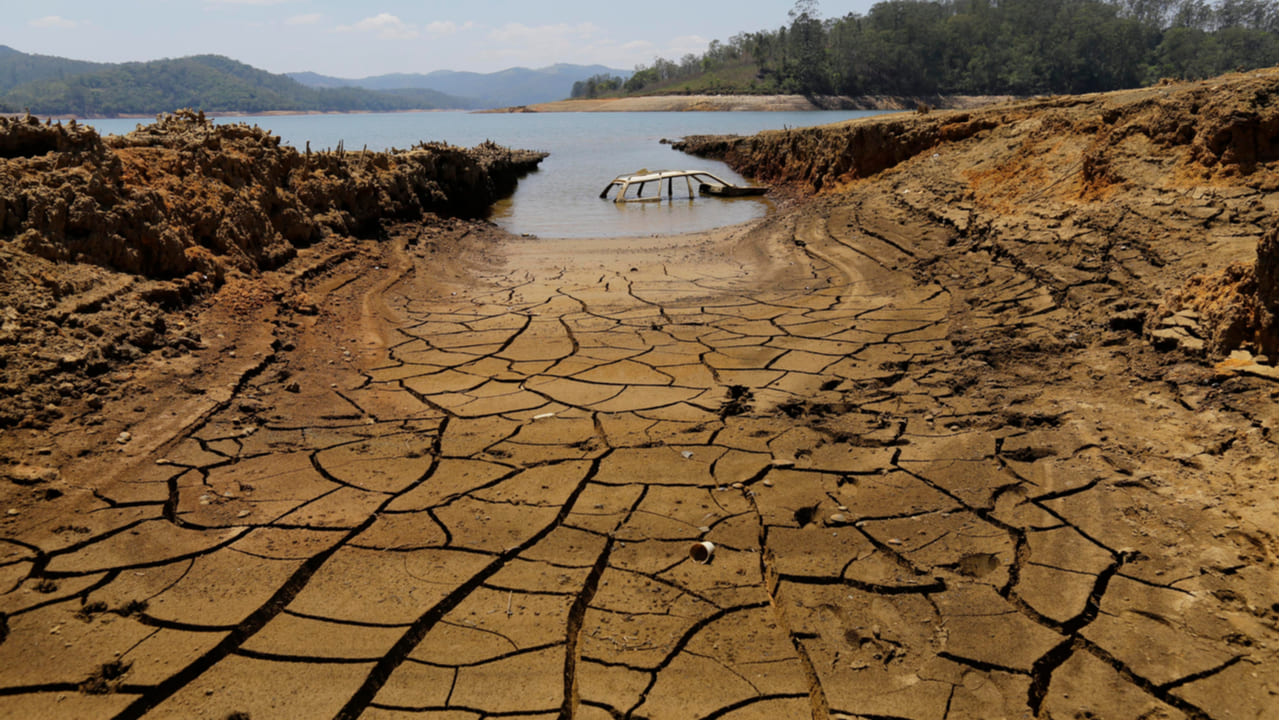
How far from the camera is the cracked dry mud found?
213cm

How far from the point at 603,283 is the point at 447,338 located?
2306mm

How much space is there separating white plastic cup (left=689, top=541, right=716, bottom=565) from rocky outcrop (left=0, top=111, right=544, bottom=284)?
4.53 meters

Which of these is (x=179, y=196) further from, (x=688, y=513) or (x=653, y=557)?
(x=653, y=557)

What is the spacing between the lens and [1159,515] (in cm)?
283

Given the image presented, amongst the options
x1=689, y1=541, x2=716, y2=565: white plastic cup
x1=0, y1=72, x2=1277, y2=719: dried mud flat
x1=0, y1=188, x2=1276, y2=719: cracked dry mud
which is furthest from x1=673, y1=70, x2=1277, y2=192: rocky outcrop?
x1=689, y1=541, x2=716, y2=565: white plastic cup

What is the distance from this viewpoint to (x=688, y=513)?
3072 millimetres

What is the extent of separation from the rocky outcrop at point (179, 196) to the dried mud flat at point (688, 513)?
0.61 meters

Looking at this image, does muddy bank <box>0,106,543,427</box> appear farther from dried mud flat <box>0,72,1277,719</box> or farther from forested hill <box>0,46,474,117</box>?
forested hill <box>0,46,474,117</box>

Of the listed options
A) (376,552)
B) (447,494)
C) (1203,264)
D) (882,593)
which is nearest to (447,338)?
(447,494)

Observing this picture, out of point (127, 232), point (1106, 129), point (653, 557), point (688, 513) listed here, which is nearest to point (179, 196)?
point (127, 232)

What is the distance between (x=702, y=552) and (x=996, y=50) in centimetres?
9107

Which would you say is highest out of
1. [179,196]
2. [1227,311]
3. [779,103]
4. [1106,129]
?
[779,103]

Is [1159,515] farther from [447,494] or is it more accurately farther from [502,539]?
[447,494]

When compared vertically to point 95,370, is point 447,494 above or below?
below
